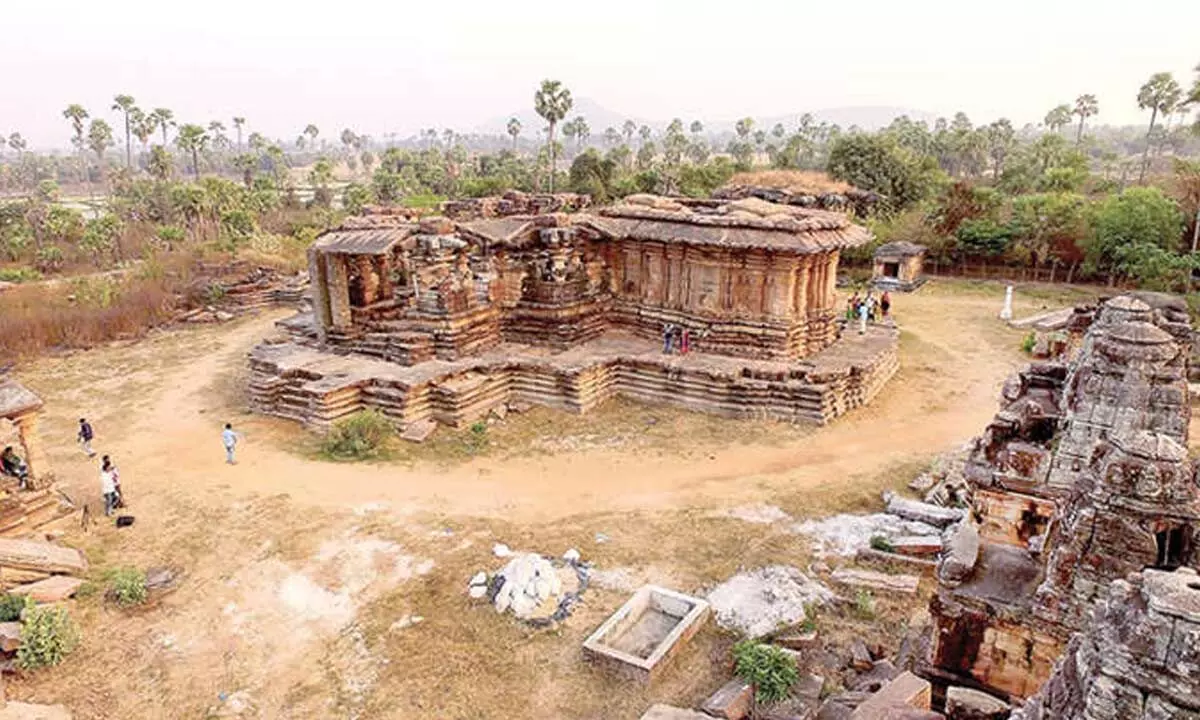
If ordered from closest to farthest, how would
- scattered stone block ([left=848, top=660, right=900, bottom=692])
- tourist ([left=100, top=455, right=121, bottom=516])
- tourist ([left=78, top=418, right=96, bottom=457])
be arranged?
scattered stone block ([left=848, top=660, right=900, bottom=692]), tourist ([left=100, top=455, right=121, bottom=516]), tourist ([left=78, top=418, right=96, bottom=457])

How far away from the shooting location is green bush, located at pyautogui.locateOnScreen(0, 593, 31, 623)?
8688mm

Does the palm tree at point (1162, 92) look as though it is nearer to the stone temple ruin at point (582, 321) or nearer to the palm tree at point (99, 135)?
the stone temple ruin at point (582, 321)

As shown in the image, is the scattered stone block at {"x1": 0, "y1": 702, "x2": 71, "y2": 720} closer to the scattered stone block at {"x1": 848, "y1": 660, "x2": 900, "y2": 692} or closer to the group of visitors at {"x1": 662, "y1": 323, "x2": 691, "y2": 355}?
the scattered stone block at {"x1": 848, "y1": 660, "x2": 900, "y2": 692}

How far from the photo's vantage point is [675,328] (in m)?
18.1

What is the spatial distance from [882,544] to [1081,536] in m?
4.90

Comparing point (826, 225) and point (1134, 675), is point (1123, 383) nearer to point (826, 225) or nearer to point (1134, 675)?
point (1134, 675)

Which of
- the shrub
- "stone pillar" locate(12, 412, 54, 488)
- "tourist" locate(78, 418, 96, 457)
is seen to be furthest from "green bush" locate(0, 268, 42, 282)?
the shrub

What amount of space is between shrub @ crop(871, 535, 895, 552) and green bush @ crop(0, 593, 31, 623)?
10.4 m

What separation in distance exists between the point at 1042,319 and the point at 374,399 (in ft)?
68.5

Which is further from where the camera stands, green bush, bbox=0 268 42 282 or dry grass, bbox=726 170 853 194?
dry grass, bbox=726 170 853 194

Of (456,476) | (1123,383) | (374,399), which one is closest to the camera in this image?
(1123,383)

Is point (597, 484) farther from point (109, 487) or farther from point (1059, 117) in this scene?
point (1059, 117)

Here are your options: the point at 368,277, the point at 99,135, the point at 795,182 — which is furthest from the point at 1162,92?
the point at 99,135

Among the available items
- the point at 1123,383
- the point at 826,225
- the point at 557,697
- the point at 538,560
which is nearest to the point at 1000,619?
the point at 1123,383
